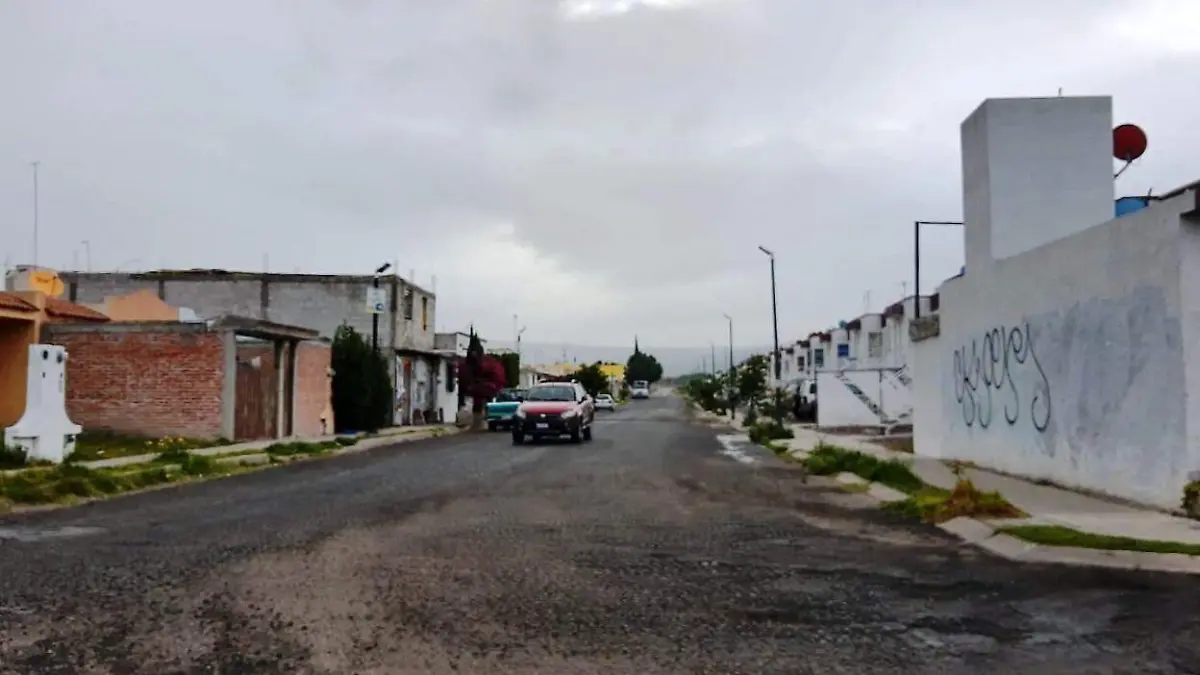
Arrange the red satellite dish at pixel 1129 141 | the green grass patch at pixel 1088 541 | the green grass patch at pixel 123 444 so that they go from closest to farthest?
→ the green grass patch at pixel 1088 541 → the red satellite dish at pixel 1129 141 → the green grass patch at pixel 123 444

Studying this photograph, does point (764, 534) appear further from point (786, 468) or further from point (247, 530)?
point (786, 468)

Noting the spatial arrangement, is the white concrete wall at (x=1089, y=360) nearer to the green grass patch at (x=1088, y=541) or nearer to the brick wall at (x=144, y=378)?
the green grass patch at (x=1088, y=541)

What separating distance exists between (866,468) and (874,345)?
43251 millimetres

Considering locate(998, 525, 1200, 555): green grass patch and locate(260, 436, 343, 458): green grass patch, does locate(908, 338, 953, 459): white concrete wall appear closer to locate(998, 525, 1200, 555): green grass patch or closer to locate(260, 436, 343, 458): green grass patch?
locate(998, 525, 1200, 555): green grass patch

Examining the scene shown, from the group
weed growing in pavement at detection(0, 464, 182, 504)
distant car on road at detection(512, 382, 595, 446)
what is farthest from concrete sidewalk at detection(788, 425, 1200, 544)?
distant car on road at detection(512, 382, 595, 446)

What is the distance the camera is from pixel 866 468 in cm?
2041

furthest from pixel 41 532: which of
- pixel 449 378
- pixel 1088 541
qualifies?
pixel 449 378

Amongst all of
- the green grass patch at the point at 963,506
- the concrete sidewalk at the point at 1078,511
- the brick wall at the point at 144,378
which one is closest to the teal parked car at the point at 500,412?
the brick wall at the point at 144,378

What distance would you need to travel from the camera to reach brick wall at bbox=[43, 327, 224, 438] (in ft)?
97.5

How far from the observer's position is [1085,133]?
62.3ft

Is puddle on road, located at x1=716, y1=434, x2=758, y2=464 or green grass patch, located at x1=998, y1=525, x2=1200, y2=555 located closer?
green grass patch, located at x1=998, y1=525, x2=1200, y2=555

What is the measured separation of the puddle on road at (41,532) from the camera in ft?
40.0

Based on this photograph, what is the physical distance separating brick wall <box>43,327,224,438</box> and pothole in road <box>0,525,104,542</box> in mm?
16913

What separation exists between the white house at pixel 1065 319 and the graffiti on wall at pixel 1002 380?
0.13ft
